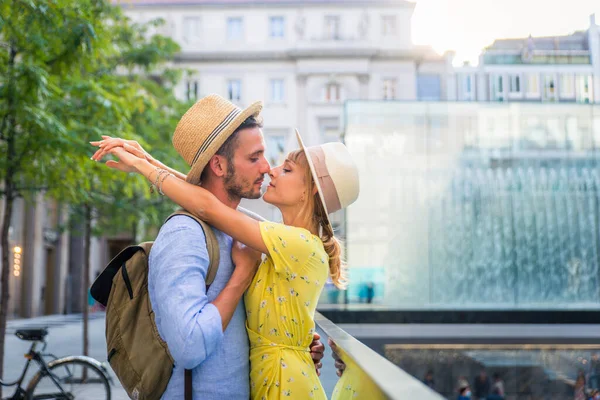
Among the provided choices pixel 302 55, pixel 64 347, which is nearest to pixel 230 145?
pixel 64 347

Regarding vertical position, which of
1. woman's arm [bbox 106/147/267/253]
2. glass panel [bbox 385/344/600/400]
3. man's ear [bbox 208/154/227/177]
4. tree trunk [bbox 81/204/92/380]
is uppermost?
man's ear [bbox 208/154/227/177]

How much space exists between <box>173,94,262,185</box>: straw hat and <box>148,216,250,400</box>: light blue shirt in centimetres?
22

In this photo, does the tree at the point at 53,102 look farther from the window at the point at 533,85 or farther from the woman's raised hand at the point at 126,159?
the window at the point at 533,85

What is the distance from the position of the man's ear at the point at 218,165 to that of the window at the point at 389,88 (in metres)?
40.6

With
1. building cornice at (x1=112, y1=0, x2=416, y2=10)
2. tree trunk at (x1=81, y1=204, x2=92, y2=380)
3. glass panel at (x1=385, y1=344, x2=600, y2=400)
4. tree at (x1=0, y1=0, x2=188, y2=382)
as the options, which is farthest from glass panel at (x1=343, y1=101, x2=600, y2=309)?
building cornice at (x1=112, y1=0, x2=416, y2=10)

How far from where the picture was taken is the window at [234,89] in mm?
42594

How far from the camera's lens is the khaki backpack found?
6.55 ft

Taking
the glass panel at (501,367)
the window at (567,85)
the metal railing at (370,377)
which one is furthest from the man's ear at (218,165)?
the window at (567,85)

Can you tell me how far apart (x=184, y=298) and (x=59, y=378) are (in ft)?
20.6

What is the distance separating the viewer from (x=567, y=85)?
1534 inches

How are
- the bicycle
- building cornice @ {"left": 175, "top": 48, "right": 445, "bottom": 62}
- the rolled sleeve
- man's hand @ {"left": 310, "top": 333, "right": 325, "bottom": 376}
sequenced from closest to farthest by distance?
the rolled sleeve
man's hand @ {"left": 310, "top": 333, "right": 325, "bottom": 376}
the bicycle
building cornice @ {"left": 175, "top": 48, "right": 445, "bottom": 62}

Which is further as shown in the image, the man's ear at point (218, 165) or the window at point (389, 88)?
the window at point (389, 88)

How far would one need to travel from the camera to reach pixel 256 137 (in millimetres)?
2252

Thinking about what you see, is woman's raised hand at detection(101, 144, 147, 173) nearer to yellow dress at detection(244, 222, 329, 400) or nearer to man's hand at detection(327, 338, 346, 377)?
yellow dress at detection(244, 222, 329, 400)
